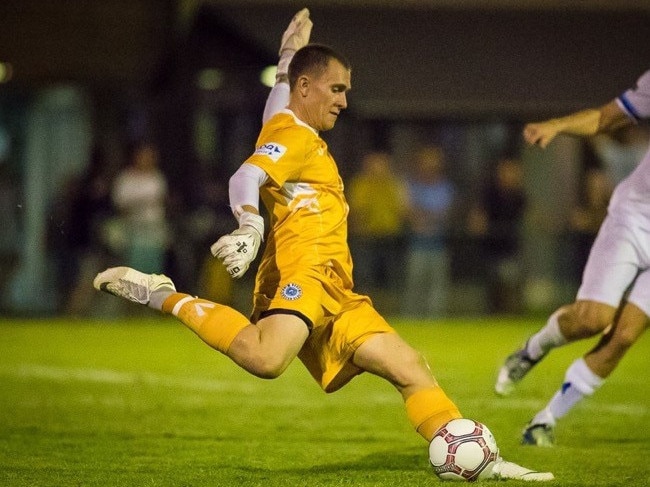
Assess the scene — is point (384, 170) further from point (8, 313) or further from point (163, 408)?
point (163, 408)

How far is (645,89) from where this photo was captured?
27.9 ft

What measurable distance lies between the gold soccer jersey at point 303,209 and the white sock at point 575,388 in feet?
6.21

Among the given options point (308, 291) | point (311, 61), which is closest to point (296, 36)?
point (311, 61)

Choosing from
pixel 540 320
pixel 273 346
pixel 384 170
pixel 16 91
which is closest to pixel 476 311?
pixel 540 320

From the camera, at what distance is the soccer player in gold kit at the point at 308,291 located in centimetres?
689

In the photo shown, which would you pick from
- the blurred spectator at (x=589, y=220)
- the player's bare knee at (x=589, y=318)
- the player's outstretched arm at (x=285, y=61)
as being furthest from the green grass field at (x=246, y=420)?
the blurred spectator at (x=589, y=220)

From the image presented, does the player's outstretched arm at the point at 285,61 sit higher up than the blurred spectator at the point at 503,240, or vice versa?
the player's outstretched arm at the point at 285,61

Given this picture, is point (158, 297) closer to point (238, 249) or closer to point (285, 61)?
point (238, 249)

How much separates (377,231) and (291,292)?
11617mm

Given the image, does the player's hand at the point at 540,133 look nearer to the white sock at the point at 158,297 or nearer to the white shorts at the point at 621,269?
the white shorts at the point at 621,269

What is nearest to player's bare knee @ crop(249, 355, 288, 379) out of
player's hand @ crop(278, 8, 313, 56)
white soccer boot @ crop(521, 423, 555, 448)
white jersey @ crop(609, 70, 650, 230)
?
player's hand @ crop(278, 8, 313, 56)

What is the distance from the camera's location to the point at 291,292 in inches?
273

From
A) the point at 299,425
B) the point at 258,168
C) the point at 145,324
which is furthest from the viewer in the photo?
the point at 145,324

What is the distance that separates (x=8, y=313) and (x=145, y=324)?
1850 millimetres
